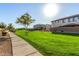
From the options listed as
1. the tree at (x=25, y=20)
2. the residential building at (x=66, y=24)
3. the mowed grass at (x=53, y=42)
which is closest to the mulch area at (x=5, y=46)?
the mowed grass at (x=53, y=42)

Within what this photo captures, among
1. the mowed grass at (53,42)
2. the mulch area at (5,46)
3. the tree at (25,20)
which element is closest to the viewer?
the mulch area at (5,46)

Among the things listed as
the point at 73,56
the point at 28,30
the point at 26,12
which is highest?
the point at 26,12

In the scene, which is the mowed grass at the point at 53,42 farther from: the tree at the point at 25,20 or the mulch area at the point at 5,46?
the mulch area at the point at 5,46

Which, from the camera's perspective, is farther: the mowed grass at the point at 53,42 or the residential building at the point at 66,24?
the residential building at the point at 66,24

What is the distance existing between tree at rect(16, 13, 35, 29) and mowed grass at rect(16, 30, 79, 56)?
0.17 m

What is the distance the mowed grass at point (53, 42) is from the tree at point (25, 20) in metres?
0.17

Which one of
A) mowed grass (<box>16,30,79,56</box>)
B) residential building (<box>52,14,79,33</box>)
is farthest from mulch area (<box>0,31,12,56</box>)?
residential building (<box>52,14,79,33</box>)


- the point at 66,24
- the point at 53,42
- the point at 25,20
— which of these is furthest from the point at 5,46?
the point at 66,24

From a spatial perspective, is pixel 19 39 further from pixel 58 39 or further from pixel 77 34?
pixel 77 34

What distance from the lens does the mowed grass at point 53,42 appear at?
4601mm

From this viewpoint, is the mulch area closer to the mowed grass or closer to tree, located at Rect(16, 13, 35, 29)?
the mowed grass

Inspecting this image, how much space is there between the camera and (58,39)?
5.50 meters

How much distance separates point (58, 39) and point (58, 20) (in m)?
0.63

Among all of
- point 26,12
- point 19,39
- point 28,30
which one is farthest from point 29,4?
point 19,39
